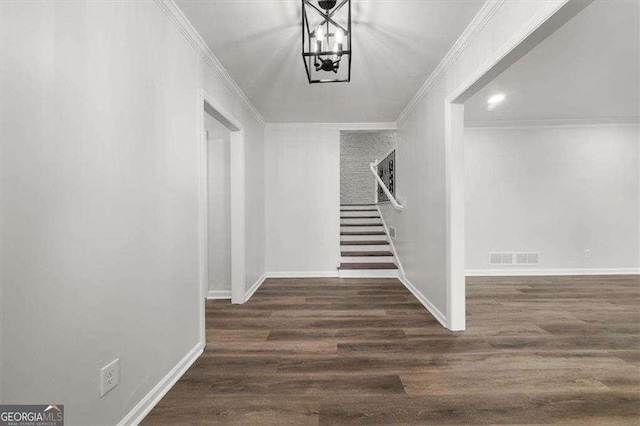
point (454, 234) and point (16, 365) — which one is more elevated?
point (454, 234)

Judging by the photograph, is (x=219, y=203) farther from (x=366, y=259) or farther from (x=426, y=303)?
(x=426, y=303)

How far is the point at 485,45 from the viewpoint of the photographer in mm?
2057

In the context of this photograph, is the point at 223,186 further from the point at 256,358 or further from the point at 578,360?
the point at 578,360

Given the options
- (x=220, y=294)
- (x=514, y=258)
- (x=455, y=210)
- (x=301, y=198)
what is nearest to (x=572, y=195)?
(x=514, y=258)

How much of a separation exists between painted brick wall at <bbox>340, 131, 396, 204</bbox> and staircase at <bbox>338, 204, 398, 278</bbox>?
1863 mm

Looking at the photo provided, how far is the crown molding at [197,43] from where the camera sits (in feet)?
6.01

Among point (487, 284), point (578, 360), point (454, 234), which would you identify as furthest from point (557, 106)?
point (578, 360)

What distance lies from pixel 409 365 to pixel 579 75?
3.35 m

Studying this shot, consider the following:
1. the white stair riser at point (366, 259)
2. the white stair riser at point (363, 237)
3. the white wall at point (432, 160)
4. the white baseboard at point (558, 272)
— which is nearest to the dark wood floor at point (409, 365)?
the white wall at point (432, 160)

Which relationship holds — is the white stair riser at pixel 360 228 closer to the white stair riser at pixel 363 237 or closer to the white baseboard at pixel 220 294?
the white stair riser at pixel 363 237

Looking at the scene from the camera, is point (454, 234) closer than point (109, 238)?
No

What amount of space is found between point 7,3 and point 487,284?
16.4 ft

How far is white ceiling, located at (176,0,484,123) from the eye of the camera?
1932 millimetres

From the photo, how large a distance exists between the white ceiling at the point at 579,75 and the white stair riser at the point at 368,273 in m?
2.60
